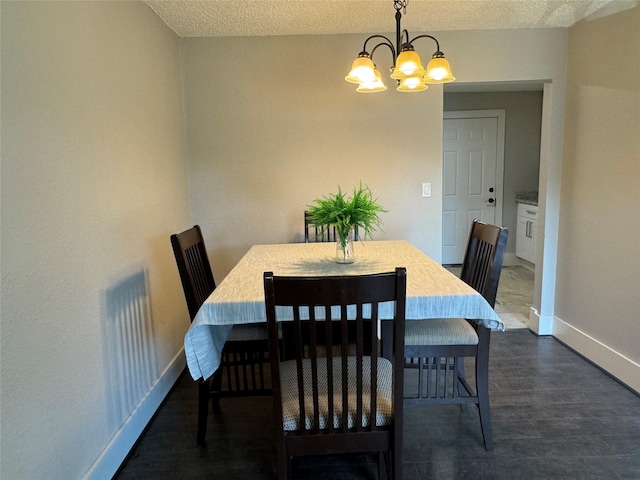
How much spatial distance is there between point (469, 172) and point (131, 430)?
15.1 ft

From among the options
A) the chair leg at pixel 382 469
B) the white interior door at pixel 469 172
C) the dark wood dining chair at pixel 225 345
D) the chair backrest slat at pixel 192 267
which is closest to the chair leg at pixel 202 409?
the dark wood dining chair at pixel 225 345

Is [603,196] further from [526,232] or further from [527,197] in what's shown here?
[527,197]

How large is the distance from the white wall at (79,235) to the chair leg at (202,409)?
0.32 meters

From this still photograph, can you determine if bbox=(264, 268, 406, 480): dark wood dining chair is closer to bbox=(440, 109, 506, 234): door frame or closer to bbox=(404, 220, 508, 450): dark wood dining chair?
bbox=(404, 220, 508, 450): dark wood dining chair

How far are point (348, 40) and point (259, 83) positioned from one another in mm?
703

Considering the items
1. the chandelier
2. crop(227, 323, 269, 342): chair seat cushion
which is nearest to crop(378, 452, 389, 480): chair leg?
crop(227, 323, 269, 342): chair seat cushion

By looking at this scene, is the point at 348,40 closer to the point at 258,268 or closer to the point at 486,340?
the point at 258,268

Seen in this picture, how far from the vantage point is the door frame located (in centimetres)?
505

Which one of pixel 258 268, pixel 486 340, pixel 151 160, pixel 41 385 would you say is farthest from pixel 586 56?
pixel 41 385

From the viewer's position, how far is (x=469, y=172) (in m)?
5.17

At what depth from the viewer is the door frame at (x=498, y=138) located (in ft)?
16.6

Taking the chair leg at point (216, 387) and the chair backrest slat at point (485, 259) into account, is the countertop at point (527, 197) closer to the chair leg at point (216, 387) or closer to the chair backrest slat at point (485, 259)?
the chair backrest slat at point (485, 259)

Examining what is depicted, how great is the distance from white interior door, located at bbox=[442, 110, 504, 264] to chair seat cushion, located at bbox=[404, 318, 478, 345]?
141 inches

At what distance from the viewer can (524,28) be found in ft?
9.41
